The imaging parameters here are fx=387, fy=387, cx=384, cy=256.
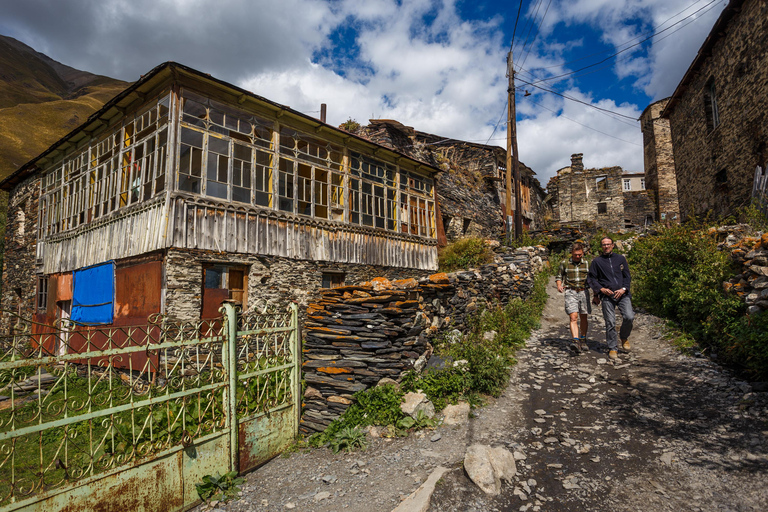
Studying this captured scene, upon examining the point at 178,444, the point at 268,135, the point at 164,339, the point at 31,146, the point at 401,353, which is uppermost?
the point at 31,146

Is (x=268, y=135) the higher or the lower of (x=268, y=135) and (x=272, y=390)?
the higher

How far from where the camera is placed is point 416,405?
5016mm

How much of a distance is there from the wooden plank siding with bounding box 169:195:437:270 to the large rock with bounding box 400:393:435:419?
5.74 metres

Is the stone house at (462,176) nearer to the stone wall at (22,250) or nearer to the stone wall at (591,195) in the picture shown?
the stone wall at (591,195)

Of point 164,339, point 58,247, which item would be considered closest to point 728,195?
point 164,339

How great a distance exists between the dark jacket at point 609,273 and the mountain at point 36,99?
6572 centimetres

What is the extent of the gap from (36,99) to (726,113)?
5114 inches

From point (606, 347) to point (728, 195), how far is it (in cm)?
897

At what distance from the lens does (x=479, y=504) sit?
11.2 ft

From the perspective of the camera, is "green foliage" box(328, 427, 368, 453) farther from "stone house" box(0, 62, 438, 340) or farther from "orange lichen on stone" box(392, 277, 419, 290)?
"stone house" box(0, 62, 438, 340)

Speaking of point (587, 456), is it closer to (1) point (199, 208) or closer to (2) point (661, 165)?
(1) point (199, 208)

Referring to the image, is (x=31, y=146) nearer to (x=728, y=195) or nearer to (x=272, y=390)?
(x=272, y=390)

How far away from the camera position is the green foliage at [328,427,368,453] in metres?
4.64

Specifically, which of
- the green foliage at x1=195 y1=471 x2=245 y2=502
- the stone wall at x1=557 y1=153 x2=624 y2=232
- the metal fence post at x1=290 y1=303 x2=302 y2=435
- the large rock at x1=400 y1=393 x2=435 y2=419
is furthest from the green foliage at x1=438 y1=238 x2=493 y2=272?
the stone wall at x1=557 y1=153 x2=624 y2=232
